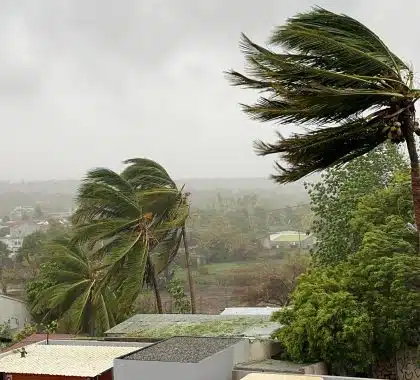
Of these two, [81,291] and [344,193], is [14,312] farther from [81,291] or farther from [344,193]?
[344,193]

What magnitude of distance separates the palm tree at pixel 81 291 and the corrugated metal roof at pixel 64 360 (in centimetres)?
574

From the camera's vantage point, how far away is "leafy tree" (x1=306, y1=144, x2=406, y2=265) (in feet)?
58.1

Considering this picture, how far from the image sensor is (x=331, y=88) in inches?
305

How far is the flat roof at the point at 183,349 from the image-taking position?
1130cm

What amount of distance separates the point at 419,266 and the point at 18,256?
52.2m

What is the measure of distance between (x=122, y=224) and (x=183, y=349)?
841cm

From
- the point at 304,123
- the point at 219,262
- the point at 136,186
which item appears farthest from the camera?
the point at 219,262

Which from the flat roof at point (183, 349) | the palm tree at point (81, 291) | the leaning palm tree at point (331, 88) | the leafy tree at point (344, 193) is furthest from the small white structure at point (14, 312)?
the leaning palm tree at point (331, 88)

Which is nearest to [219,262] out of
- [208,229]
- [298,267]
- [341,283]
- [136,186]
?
[208,229]

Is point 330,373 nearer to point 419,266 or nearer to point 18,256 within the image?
point 419,266

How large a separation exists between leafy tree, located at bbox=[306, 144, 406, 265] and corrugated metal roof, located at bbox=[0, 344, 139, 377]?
750cm

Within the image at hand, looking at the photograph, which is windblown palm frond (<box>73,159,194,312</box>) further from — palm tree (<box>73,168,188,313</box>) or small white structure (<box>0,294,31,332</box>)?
small white structure (<box>0,294,31,332</box>)

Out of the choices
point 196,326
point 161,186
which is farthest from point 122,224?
point 196,326

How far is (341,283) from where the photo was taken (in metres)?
13.2
